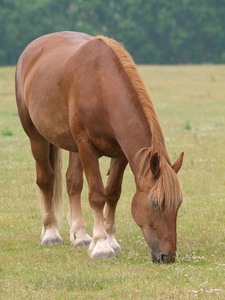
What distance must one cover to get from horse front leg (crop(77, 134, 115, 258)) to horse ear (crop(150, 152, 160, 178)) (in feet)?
3.13

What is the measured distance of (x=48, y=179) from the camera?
7.30 meters

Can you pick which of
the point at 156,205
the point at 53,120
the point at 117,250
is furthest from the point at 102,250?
the point at 53,120

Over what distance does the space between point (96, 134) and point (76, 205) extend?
4.50 feet

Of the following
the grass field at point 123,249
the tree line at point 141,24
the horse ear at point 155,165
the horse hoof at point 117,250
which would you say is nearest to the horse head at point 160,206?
the horse ear at point 155,165

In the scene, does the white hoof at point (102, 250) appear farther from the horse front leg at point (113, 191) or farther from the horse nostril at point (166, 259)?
the horse nostril at point (166, 259)

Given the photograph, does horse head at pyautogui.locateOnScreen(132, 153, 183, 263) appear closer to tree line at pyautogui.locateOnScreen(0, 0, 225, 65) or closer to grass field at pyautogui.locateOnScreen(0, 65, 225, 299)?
grass field at pyautogui.locateOnScreen(0, 65, 225, 299)

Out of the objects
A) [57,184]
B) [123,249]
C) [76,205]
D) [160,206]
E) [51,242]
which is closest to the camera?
[160,206]

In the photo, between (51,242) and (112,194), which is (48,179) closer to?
(51,242)

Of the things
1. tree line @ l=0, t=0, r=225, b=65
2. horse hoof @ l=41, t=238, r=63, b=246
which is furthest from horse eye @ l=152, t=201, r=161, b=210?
tree line @ l=0, t=0, r=225, b=65

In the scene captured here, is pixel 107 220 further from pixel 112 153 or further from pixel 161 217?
pixel 161 217

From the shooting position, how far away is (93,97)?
5926 millimetres

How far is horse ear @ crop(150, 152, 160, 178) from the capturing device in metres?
5.18

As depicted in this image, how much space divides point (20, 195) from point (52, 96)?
3058mm

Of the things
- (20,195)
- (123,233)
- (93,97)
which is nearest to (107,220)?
(123,233)
